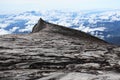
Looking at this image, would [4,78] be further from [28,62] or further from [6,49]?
[6,49]

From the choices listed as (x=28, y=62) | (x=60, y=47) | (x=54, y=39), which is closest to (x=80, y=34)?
(x=54, y=39)

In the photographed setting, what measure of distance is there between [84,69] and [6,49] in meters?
4.78

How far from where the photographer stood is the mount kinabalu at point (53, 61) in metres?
10.8

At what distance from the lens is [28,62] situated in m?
12.6

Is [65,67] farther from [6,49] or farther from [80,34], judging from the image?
[80,34]

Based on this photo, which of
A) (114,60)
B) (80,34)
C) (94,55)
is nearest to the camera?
(114,60)

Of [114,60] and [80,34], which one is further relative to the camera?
[80,34]

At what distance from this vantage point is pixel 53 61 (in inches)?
510

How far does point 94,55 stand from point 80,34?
29.2 feet

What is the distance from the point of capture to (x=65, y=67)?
12.1 meters

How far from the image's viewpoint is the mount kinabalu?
35.3 feet

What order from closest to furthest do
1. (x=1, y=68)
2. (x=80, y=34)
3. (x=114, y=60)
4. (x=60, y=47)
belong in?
1. (x=1, y=68)
2. (x=114, y=60)
3. (x=60, y=47)
4. (x=80, y=34)

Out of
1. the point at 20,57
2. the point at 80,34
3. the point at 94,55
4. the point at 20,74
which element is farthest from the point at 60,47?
the point at 80,34

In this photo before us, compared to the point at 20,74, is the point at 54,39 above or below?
above
